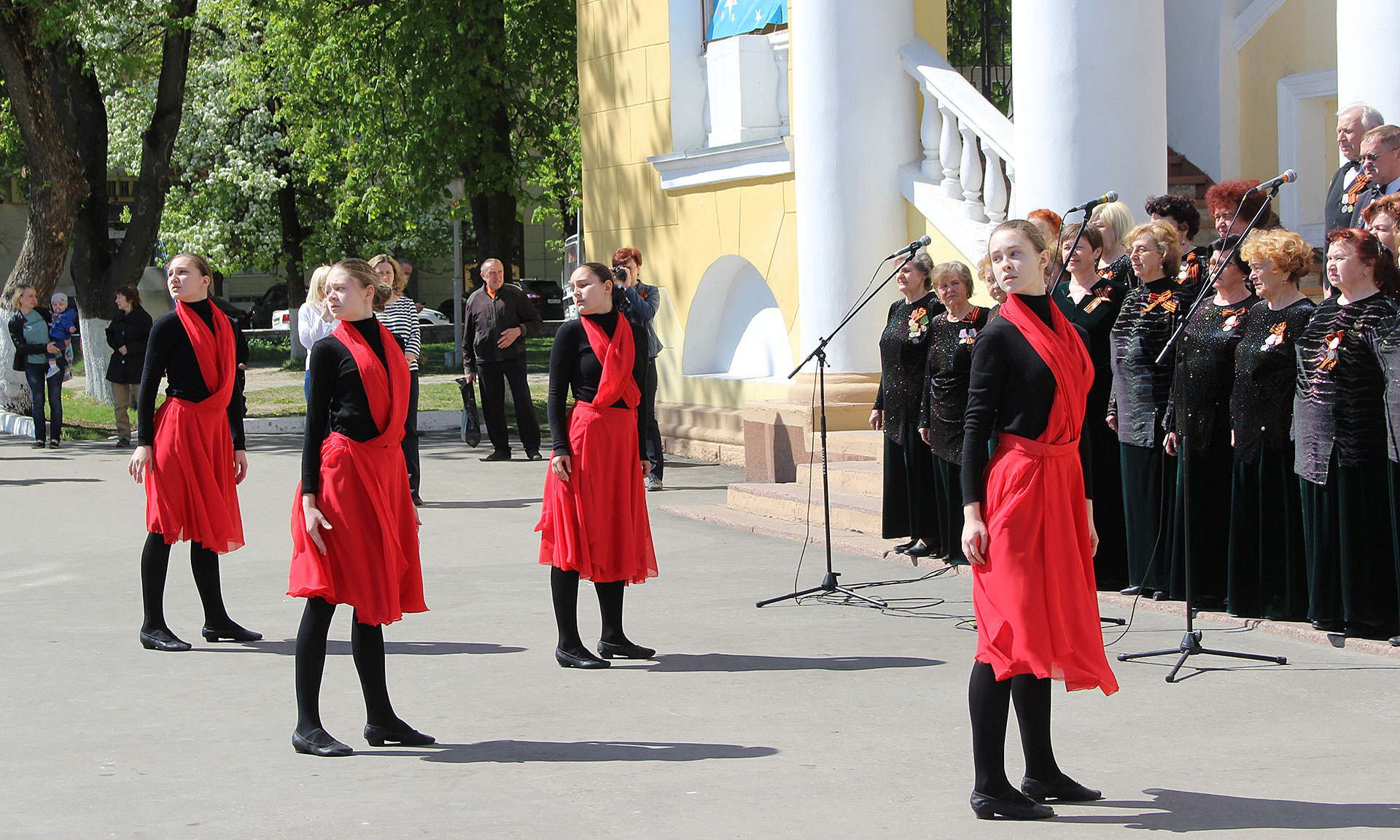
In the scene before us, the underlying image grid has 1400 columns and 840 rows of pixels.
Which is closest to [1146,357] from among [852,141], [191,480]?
[191,480]

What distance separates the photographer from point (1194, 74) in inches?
520

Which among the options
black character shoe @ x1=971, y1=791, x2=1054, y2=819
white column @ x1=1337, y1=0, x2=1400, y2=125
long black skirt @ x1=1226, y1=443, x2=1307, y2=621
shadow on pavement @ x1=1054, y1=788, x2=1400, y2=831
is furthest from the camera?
white column @ x1=1337, y1=0, x2=1400, y2=125

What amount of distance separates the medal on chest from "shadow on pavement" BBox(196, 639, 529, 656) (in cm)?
→ 397

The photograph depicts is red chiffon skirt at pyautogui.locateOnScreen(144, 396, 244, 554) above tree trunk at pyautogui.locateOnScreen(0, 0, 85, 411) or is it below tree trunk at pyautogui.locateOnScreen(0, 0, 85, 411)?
below

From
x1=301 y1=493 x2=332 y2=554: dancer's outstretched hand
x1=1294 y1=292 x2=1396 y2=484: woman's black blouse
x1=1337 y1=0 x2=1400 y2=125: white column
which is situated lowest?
x1=301 y1=493 x2=332 y2=554: dancer's outstretched hand

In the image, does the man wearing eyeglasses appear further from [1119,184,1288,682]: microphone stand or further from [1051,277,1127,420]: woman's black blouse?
[1051,277,1127,420]: woman's black blouse

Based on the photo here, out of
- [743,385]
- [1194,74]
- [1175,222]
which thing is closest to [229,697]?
[1175,222]

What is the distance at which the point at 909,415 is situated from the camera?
9422 mm

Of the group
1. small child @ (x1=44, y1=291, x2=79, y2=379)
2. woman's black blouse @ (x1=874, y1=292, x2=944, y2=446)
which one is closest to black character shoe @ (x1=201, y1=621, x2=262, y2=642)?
woman's black blouse @ (x1=874, y1=292, x2=944, y2=446)

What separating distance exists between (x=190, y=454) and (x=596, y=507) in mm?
2176

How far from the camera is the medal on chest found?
6.90m

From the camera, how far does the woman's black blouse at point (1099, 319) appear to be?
327 inches

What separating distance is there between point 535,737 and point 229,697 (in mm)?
1578

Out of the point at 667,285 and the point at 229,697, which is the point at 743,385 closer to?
the point at 667,285
